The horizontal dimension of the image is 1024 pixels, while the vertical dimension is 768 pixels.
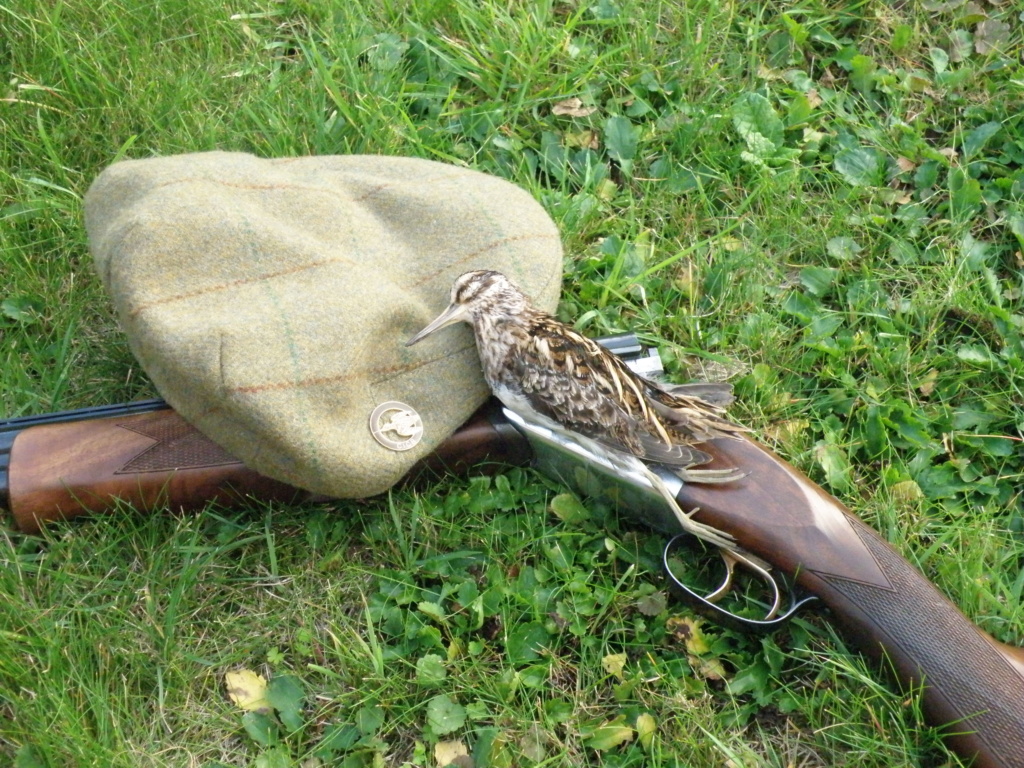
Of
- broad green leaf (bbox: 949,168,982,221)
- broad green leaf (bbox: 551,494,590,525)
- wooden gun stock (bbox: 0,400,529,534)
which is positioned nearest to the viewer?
wooden gun stock (bbox: 0,400,529,534)

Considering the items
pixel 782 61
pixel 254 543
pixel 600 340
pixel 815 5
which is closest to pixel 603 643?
pixel 600 340

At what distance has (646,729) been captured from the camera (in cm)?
332

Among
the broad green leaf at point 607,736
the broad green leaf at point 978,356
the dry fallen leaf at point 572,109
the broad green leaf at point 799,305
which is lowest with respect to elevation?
the broad green leaf at point 607,736

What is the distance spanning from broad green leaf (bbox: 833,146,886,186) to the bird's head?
205 centimetres

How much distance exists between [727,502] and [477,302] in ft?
3.69

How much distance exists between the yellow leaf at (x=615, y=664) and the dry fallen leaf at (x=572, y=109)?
2695 millimetres

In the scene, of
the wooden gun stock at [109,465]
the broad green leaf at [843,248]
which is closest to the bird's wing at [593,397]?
the wooden gun stock at [109,465]

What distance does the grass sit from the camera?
338 cm

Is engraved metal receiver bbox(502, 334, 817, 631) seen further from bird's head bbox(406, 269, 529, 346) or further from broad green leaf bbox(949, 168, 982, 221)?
broad green leaf bbox(949, 168, 982, 221)

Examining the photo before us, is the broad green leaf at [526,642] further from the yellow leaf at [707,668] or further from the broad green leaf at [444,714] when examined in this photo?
the yellow leaf at [707,668]

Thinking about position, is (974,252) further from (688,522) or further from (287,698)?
(287,698)

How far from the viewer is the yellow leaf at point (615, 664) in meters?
3.44

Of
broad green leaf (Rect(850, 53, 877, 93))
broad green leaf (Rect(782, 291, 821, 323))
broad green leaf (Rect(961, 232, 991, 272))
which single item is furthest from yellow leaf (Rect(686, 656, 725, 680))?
broad green leaf (Rect(850, 53, 877, 93))

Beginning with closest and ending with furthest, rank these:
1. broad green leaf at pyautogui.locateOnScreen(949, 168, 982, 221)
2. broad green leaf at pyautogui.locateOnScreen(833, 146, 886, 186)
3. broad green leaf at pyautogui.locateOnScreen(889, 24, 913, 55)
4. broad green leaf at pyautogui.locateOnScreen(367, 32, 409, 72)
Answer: broad green leaf at pyautogui.locateOnScreen(949, 168, 982, 221) < broad green leaf at pyautogui.locateOnScreen(833, 146, 886, 186) < broad green leaf at pyautogui.locateOnScreen(367, 32, 409, 72) < broad green leaf at pyautogui.locateOnScreen(889, 24, 913, 55)
